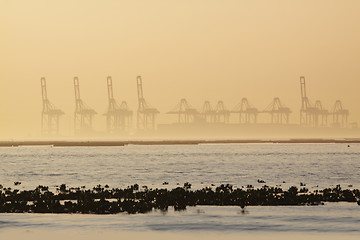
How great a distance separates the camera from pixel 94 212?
38938 millimetres

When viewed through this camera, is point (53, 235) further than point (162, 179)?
No

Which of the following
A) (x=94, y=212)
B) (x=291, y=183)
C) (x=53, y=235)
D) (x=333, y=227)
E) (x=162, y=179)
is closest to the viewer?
(x=53, y=235)

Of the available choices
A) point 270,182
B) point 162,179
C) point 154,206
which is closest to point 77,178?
point 162,179

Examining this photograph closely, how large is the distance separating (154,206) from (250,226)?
8.99 metres

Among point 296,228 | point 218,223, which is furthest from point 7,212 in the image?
point 296,228

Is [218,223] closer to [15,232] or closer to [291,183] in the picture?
[15,232]

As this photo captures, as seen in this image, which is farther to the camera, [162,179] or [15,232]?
[162,179]

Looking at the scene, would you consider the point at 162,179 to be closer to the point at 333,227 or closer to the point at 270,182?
the point at 270,182

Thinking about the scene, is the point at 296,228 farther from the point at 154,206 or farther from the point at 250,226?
the point at 154,206

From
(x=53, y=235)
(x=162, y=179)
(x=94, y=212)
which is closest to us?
(x=53, y=235)

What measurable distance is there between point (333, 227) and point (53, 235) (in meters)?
12.5

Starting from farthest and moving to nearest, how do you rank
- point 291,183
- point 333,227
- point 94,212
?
point 291,183 < point 94,212 < point 333,227

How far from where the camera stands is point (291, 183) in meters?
62.3

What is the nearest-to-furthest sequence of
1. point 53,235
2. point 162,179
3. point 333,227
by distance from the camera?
point 53,235 < point 333,227 < point 162,179
